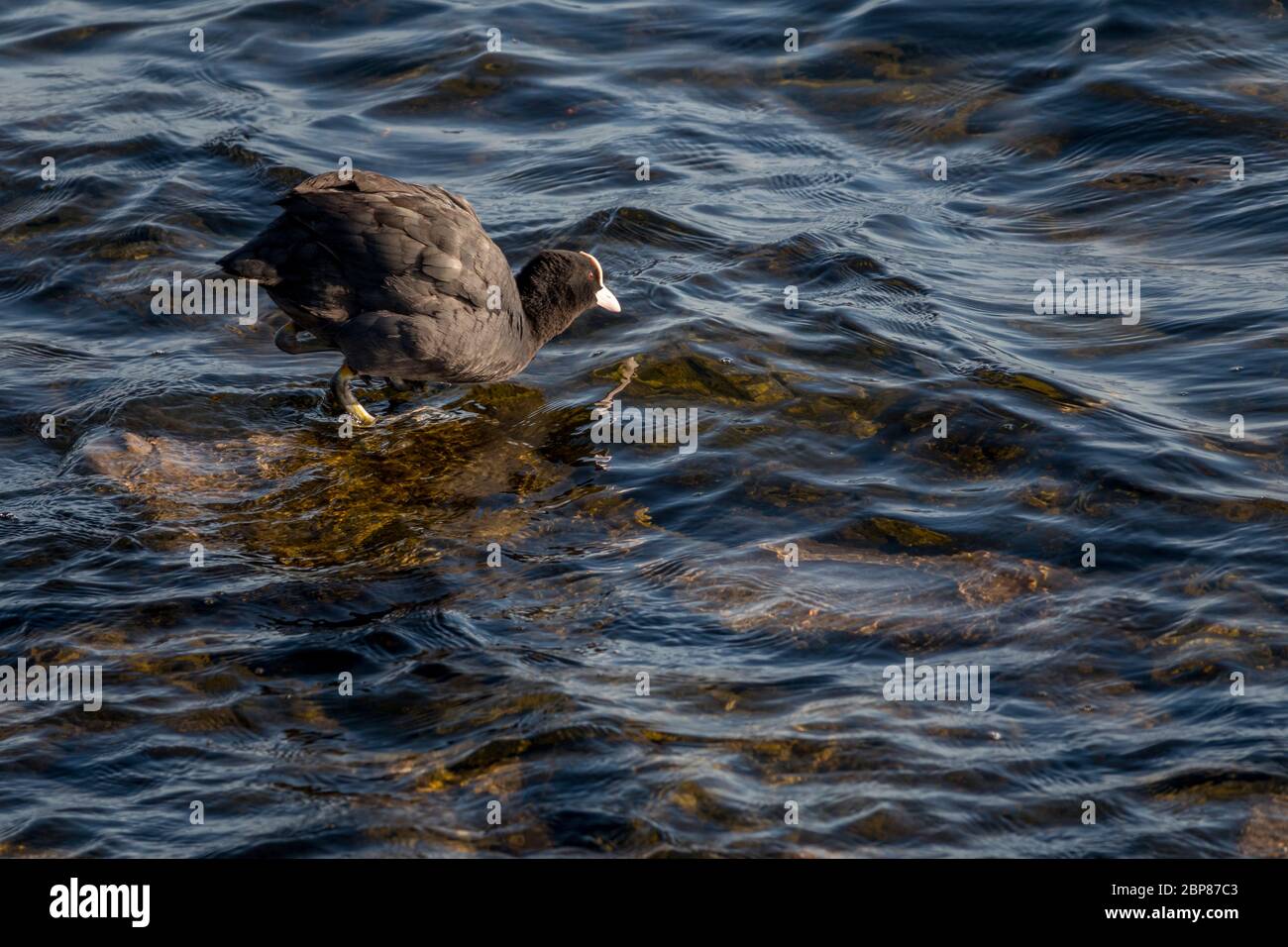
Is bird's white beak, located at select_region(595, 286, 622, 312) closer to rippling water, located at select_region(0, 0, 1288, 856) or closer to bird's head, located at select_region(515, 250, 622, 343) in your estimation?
bird's head, located at select_region(515, 250, 622, 343)

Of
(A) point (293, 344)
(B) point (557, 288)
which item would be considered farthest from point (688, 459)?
(A) point (293, 344)

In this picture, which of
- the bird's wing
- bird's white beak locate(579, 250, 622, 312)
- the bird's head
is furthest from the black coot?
bird's white beak locate(579, 250, 622, 312)

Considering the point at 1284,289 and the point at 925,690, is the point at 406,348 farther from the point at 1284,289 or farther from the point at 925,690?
the point at 1284,289

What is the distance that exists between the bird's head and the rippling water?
41 cm

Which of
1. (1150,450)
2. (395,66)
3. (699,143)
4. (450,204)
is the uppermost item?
(395,66)

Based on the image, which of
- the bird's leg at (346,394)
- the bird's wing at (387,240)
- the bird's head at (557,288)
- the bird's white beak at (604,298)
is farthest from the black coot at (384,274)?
the bird's white beak at (604,298)

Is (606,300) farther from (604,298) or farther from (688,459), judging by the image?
(688,459)

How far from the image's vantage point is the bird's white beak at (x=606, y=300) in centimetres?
916

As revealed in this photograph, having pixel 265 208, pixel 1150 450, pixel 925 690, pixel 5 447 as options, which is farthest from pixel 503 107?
pixel 925 690

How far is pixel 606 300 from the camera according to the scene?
9211 millimetres

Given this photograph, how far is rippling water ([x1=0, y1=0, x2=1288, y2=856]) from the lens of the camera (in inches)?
217

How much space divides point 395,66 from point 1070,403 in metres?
7.41

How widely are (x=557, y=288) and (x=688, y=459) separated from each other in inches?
61.1

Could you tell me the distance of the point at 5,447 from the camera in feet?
26.5
